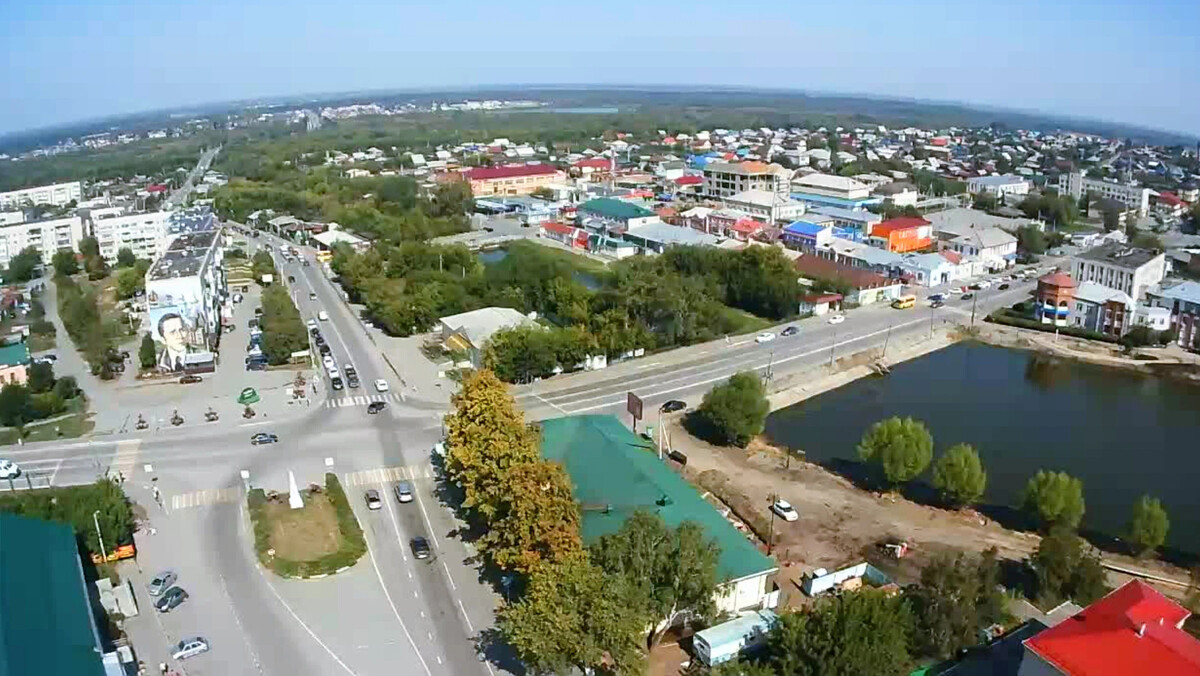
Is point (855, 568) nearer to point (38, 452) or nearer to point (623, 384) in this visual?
point (623, 384)

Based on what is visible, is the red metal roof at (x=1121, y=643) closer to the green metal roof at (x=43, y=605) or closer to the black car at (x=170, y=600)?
the green metal roof at (x=43, y=605)

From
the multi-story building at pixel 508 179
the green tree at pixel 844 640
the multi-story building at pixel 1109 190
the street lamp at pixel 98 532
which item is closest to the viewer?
the green tree at pixel 844 640

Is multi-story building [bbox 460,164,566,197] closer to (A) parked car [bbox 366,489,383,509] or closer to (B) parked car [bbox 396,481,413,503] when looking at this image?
(B) parked car [bbox 396,481,413,503]

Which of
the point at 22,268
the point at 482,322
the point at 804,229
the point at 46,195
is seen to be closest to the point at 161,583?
the point at 482,322

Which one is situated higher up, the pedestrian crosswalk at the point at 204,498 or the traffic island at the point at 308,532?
the traffic island at the point at 308,532

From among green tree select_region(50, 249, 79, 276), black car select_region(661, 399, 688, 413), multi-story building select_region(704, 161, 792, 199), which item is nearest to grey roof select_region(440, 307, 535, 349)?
black car select_region(661, 399, 688, 413)

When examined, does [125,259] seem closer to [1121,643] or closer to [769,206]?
[769,206]

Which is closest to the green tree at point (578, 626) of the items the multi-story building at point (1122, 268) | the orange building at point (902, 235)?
the multi-story building at point (1122, 268)
